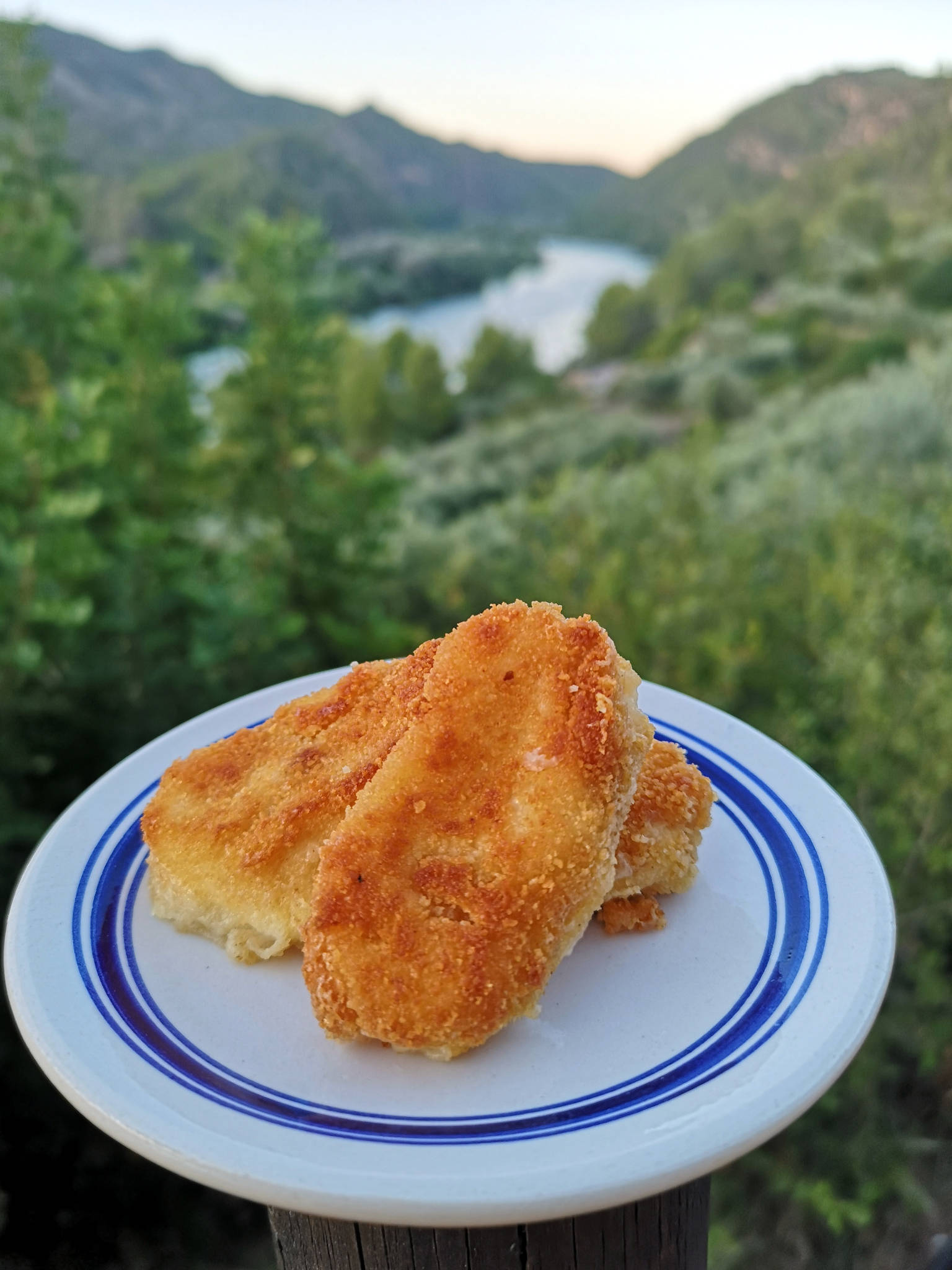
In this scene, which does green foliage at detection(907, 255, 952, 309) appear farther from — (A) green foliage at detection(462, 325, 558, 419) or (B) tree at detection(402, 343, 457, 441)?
(B) tree at detection(402, 343, 457, 441)

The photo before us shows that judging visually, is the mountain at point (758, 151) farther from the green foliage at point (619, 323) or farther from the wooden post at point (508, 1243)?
the wooden post at point (508, 1243)

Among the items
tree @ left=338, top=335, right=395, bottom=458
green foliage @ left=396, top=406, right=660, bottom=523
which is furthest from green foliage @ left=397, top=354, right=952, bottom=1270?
tree @ left=338, top=335, right=395, bottom=458

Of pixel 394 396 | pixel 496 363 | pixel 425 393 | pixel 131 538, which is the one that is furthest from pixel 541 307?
pixel 131 538

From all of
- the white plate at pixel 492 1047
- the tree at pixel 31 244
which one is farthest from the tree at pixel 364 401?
the white plate at pixel 492 1047

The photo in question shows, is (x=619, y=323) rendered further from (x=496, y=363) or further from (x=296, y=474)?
(x=296, y=474)

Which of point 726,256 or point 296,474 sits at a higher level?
point 726,256

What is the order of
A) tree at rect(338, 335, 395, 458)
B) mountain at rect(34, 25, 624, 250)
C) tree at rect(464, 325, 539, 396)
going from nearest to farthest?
mountain at rect(34, 25, 624, 250) < tree at rect(338, 335, 395, 458) < tree at rect(464, 325, 539, 396)
